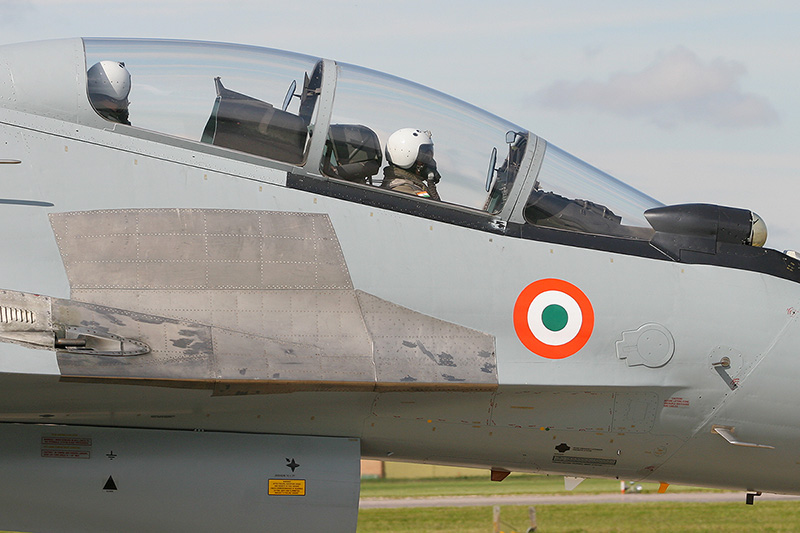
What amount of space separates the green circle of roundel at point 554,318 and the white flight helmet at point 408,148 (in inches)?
52.5

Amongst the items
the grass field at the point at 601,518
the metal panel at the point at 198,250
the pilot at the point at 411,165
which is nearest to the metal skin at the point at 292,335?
the metal panel at the point at 198,250

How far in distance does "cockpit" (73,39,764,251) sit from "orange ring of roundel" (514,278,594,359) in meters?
0.47

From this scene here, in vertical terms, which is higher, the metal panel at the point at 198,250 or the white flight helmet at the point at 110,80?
the white flight helmet at the point at 110,80

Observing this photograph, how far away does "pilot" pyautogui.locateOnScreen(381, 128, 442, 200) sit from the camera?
579 centimetres

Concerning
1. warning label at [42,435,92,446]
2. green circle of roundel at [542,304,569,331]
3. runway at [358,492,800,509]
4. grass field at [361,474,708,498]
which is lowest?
grass field at [361,474,708,498]

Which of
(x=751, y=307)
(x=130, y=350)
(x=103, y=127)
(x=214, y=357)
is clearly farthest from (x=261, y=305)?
(x=751, y=307)

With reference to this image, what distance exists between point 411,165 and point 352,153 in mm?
421

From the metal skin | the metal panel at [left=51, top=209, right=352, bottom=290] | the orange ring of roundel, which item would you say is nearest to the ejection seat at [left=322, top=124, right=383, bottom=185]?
the metal skin

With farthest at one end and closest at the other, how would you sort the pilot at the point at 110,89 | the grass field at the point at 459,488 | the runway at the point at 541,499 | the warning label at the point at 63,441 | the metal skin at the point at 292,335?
the grass field at the point at 459,488 → the runway at the point at 541,499 → the pilot at the point at 110,89 → the warning label at the point at 63,441 → the metal skin at the point at 292,335

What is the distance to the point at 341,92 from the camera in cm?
591

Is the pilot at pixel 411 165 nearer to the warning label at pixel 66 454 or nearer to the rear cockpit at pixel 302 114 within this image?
the rear cockpit at pixel 302 114

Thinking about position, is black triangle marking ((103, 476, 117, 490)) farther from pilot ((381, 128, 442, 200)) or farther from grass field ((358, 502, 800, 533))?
grass field ((358, 502, 800, 533))

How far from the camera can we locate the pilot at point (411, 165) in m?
5.79

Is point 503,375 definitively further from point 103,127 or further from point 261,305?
point 103,127
